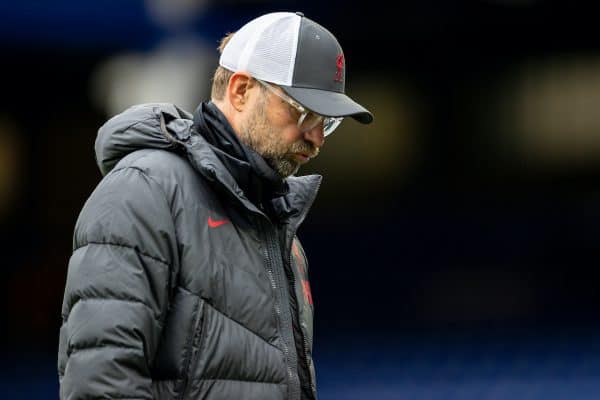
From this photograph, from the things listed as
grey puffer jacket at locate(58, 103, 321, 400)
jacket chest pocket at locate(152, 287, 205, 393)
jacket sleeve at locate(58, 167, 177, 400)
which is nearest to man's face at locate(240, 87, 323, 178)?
grey puffer jacket at locate(58, 103, 321, 400)

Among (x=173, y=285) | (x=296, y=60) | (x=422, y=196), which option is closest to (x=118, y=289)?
(x=173, y=285)

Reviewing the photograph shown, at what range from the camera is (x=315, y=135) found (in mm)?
1987

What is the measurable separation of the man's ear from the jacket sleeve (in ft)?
0.91

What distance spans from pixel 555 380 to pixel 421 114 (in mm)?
1625

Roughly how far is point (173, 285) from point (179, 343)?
10 centimetres

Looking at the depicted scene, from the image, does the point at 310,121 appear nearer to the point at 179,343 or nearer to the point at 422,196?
the point at 179,343

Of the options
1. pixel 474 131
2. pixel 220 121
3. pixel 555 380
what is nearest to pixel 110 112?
pixel 474 131

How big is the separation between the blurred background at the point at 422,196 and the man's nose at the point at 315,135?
3.37m

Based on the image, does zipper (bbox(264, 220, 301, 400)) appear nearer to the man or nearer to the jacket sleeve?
the man

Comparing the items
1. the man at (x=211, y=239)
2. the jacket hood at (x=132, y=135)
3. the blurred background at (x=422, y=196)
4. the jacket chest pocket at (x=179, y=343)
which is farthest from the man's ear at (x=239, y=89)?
the blurred background at (x=422, y=196)

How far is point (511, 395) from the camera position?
5.17 meters

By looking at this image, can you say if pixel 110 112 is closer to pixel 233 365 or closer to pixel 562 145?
pixel 562 145

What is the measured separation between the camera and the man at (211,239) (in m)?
1.67

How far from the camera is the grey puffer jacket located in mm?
1658
